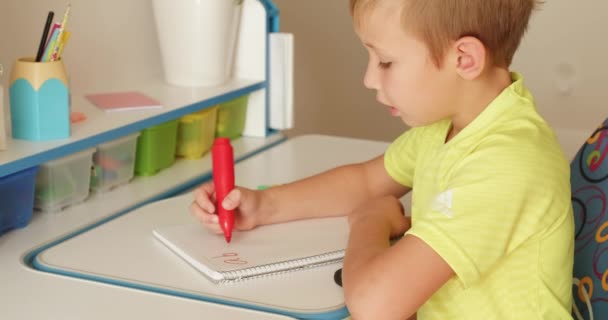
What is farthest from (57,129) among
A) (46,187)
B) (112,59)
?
(112,59)

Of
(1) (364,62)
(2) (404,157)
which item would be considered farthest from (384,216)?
(1) (364,62)

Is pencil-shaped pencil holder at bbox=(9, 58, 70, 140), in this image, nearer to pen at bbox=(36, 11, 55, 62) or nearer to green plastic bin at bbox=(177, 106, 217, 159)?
pen at bbox=(36, 11, 55, 62)

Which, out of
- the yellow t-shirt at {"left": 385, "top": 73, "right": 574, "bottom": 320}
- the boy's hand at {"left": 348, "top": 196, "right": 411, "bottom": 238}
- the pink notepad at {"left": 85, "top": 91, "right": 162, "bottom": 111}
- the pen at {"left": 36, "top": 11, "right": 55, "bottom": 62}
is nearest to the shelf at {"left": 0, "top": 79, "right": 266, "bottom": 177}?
the pink notepad at {"left": 85, "top": 91, "right": 162, "bottom": 111}

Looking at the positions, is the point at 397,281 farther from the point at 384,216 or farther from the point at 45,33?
the point at 45,33

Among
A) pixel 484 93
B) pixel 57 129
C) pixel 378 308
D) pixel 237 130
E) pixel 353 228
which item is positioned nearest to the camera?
pixel 378 308

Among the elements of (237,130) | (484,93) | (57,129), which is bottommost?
(237,130)

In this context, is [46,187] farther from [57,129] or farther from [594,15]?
[594,15]

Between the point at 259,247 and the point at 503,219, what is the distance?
1.11 ft

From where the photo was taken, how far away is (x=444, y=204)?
819 millimetres

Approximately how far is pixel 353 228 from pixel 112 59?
72 centimetres

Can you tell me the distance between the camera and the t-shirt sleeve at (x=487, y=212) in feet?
2.61

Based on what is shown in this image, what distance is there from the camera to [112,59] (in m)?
1.54

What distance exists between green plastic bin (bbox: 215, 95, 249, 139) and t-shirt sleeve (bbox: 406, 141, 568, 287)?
82 centimetres

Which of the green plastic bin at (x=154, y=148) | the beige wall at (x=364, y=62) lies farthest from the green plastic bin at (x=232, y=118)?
the beige wall at (x=364, y=62)
